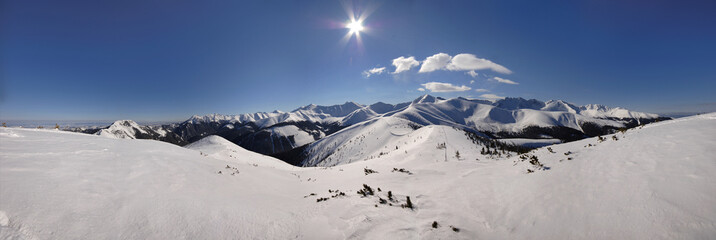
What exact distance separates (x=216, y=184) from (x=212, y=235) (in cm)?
438

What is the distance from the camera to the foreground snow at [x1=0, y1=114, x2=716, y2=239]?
413 centimetres

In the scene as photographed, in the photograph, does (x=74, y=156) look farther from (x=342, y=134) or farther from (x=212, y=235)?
(x=342, y=134)

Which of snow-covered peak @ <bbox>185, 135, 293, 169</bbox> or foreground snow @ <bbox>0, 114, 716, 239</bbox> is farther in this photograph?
snow-covered peak @ <bbox>185, 135, 293, 169</bbox>

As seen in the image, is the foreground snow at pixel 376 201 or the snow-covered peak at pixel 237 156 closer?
the foreground snow at pixel 376 201

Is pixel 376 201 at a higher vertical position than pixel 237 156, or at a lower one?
higher

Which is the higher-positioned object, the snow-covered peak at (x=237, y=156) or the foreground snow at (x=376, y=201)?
the foreground snow at (x=376, y=201)

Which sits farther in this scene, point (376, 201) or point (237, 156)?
point (237, 156)

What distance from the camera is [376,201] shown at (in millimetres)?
8477

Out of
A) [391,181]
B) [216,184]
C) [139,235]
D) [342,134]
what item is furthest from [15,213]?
[342,134]

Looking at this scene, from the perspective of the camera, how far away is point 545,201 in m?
5.83

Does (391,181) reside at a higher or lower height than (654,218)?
lower

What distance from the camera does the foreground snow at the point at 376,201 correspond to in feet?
13.6

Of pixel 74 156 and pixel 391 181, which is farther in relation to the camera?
pixel 391 181

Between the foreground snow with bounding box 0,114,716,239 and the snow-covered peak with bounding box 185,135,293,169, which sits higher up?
the foreground snow with bounding box 0,114,716,239
